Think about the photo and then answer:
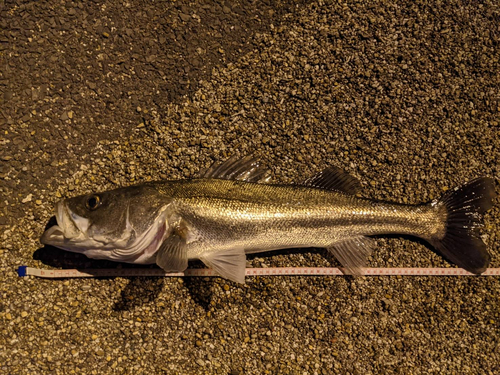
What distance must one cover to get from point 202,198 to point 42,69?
166 centimetres

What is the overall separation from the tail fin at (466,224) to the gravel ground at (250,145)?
14 cm

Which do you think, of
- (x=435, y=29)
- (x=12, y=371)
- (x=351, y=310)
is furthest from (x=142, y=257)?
(x=435, y=29)

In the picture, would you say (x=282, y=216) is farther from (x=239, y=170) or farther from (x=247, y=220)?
(x=239, y=170)

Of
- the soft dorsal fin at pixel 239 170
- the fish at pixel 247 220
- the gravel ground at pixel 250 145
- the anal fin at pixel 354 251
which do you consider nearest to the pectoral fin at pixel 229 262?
the fish at pixel 247 220

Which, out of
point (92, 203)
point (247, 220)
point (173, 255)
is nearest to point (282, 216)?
point (247, 220)

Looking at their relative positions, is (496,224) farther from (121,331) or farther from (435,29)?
(121,331)

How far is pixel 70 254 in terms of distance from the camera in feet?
8.25

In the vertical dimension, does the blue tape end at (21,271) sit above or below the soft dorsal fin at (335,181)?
below

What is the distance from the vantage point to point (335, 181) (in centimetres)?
244

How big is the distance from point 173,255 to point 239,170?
0.75m

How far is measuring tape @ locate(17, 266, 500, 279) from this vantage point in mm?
2475

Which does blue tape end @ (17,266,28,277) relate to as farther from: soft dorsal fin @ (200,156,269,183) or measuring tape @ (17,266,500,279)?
soft dorsal fin @ (200,156,269,183)

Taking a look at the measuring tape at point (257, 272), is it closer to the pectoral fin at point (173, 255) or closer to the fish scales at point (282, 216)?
the fish scales at point (282, 216)

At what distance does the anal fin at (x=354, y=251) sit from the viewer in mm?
2451
